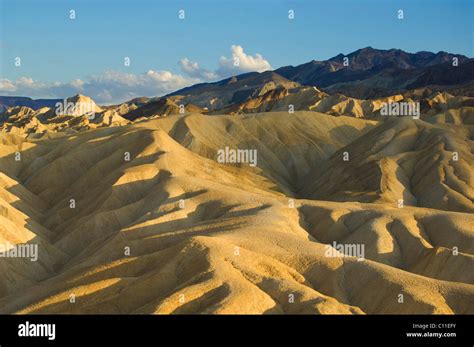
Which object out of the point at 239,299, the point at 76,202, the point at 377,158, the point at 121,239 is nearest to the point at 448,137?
the point at 377,158

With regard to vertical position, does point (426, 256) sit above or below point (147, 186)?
below

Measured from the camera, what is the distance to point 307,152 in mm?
105625

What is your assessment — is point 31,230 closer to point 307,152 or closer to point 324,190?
point 324,190

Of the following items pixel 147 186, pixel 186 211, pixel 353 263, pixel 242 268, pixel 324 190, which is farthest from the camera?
pixel 324 190

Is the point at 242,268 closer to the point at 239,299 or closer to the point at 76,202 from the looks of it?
the point at 239,299

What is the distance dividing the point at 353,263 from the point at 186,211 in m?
20.3

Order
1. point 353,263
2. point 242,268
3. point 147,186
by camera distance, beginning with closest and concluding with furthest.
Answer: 1. point 242,268
2. point 353,263
3. point 147,186

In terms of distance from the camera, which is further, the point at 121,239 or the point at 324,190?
the point at 324,190

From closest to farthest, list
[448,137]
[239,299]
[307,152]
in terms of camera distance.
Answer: [239,299] < [448,137] < [307,152]

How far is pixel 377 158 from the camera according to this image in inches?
3356

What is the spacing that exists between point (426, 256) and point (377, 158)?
1662 inches
